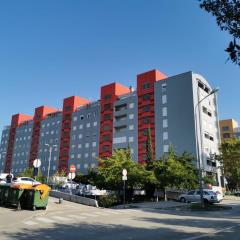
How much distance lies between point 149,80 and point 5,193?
5702 cm

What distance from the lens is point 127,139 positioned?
3004 inches

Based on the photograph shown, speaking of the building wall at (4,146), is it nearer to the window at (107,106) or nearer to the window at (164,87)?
the window at (107,106)

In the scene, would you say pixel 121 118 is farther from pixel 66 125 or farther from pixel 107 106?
pixel 66 125

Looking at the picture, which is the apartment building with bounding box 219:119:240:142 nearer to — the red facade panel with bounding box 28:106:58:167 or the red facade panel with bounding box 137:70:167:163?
the red facade panel with bounding box 137:70:167:163

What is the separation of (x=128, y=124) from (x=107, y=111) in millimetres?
8712

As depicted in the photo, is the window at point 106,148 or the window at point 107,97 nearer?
the window at point 106,148

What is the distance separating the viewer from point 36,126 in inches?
4311

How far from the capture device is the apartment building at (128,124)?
66.2m

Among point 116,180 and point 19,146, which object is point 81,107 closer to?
point 19,146

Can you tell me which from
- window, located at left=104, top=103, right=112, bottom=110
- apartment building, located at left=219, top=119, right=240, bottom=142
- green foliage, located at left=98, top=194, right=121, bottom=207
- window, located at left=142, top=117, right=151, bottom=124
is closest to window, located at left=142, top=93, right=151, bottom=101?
window, located at left=142, top=117, right=151, bottom=124

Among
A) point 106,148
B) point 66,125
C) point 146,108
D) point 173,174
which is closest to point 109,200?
point 173,174

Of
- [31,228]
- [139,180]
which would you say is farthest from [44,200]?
[139,180]

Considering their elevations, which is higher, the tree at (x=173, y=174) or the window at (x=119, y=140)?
the window at (x=119, y=140)

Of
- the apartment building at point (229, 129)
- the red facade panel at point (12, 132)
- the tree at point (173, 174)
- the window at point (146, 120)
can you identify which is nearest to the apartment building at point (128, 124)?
the window at point (146, 120)
